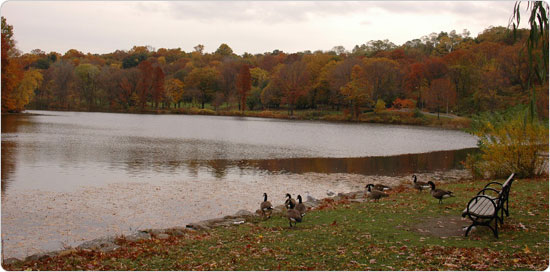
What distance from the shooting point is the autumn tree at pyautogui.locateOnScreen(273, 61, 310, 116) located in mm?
105688

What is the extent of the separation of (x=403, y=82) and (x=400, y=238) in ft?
317

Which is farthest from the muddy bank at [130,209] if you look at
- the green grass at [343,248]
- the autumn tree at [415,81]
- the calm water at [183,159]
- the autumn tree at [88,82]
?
the autumn tree at [88,82]

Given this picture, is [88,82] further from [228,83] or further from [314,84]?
[314,84]

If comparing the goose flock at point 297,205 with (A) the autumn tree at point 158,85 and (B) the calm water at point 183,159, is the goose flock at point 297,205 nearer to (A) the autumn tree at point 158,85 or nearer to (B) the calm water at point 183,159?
(B) the calm water at point 183,159

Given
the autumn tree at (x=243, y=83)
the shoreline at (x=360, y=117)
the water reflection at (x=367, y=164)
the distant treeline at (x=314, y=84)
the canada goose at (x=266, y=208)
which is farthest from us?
the autumn tree at (x=243, y=83)

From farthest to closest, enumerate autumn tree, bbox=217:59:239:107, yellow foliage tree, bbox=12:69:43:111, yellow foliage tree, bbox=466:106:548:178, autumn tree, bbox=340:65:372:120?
autumn tree, bbox=217:59:239:107 < autumn tree, bbox=340:65:372:120 < yellow foliage tree, bbox=12:69:43:111 < yellow foliage tree, bbox=466:106:548:178

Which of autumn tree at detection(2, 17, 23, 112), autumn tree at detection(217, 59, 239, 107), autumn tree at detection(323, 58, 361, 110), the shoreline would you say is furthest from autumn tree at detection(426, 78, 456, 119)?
autumn tree at detection(2, 17, 23, 112)

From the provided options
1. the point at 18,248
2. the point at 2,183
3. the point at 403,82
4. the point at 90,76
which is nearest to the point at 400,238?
the point at 18,248

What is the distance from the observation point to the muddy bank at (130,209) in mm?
11961

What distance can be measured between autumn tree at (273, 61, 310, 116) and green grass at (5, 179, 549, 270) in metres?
93.7

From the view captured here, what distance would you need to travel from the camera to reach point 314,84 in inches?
4294

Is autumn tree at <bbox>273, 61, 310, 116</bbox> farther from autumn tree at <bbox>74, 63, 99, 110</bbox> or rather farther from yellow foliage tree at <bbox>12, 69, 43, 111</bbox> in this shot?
yellow foliage tree at <bbox>12, 69, 43, 111</bbox>

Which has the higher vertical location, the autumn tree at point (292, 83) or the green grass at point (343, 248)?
the autumn tree at point (292, 83)

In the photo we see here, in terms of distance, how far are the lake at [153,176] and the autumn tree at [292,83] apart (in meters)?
63.9
